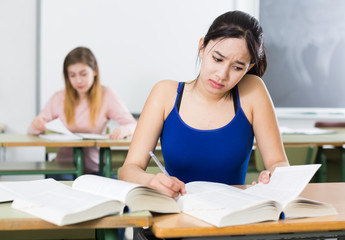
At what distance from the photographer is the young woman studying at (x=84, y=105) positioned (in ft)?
10.8

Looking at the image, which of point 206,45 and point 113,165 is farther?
Answer: point 113,165

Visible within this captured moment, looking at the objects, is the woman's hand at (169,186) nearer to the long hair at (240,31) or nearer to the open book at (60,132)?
the long hair at (240,31)

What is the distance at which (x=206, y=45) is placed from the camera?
5.24 feet

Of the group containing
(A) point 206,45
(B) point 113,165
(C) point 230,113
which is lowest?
(B) point 113,165

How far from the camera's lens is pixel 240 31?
1.52 meters

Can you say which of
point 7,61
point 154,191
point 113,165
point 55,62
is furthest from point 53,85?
point 154,191

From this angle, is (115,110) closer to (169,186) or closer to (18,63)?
(18,63)

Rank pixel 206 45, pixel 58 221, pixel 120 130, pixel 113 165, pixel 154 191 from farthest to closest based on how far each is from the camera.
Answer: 1. pixel 113 165
2. pixel 120 130
3. pixel 206 45
4. pixel 154 191
5. pixel 58 221

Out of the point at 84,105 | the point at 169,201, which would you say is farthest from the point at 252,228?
the point at 84,105

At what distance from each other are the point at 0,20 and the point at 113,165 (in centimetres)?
208

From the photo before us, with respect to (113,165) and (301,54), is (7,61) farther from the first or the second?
(301,54)

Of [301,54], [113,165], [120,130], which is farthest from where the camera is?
[301,54]

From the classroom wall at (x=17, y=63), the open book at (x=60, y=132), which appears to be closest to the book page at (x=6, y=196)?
the open book at (x=60, y=132)

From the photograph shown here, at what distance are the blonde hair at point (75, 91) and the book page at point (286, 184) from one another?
2.22m
